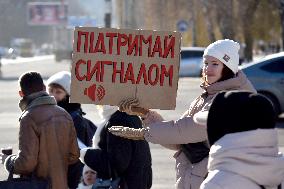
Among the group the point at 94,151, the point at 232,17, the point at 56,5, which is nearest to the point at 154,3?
the point at 232,17

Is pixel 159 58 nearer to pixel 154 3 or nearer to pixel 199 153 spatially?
pixel 199 153

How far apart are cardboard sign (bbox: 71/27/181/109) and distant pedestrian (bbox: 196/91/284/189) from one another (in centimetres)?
179

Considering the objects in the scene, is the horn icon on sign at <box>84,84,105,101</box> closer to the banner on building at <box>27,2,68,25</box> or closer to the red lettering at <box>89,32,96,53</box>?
the red lettering at <box>89,32,96,53</box>

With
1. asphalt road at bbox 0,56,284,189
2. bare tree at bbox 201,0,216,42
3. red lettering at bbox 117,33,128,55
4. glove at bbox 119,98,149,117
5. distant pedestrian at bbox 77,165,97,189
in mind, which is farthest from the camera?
bare tree at bbox 201,0,216,42

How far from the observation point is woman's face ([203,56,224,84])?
5.50 m

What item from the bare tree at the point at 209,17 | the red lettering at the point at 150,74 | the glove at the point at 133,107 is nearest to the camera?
the glove at the point at 133,107

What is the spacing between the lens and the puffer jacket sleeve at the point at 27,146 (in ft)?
20.8

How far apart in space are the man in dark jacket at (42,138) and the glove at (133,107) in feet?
3.31

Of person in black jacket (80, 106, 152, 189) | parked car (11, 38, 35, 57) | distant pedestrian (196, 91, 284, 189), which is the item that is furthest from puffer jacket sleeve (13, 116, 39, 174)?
parked car (11, 38, 35, 57)

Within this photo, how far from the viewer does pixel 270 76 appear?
21.7 meters

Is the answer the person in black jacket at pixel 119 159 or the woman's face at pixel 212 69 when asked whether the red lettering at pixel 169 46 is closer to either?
the woman's face at pixel 212 69

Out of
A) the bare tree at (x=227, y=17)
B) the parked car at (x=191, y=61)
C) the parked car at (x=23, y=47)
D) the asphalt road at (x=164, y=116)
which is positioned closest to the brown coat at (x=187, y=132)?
the asphalt road at (x=164, y=116)

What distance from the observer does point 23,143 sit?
6.33 m

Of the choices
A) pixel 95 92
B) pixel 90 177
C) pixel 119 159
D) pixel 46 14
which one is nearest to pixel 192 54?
pixel 90 177
